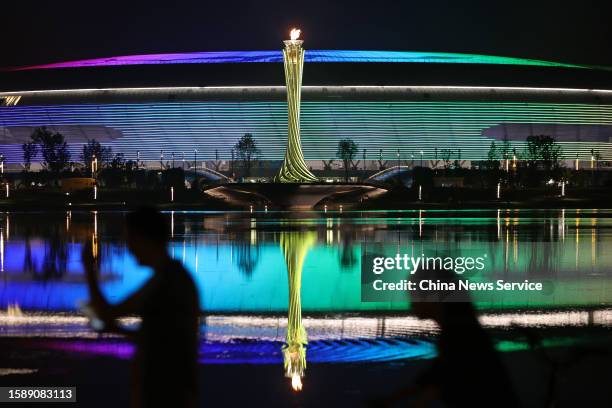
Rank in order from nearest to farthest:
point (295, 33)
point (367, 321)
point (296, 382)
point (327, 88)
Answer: point (296, 382) → point (367, 321) → point (295, 33) → point (327, 88)

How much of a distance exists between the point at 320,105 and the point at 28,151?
98.2ft

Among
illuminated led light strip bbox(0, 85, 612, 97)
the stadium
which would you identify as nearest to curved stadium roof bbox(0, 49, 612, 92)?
the stadium

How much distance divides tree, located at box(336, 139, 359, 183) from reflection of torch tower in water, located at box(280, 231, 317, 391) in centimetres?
7442

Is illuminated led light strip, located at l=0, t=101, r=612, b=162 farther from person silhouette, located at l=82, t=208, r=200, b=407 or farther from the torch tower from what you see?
person silhouette, located at l=82, t=208, r=200, b=407

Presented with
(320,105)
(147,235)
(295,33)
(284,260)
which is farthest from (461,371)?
(320,105)

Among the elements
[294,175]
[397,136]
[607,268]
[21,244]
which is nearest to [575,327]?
[607,268]

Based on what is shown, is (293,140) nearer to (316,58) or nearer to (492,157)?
(316,58)

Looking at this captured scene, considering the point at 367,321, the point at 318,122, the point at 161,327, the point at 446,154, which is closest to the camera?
the point at 161,327

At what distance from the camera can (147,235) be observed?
4926 millimetres

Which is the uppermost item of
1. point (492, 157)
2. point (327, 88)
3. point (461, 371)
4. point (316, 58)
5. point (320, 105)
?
point (316, 58)

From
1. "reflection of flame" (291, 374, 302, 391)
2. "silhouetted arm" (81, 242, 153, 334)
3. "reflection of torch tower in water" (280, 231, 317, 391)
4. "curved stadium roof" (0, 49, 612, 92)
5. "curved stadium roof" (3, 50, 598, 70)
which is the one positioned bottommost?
"reflection of flame" (291, 374, 302, 391)

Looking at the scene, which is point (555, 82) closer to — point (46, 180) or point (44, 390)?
point (46, 180)

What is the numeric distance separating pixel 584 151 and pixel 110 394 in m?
99.4

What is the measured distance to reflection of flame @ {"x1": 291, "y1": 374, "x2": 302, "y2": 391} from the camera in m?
7.25
